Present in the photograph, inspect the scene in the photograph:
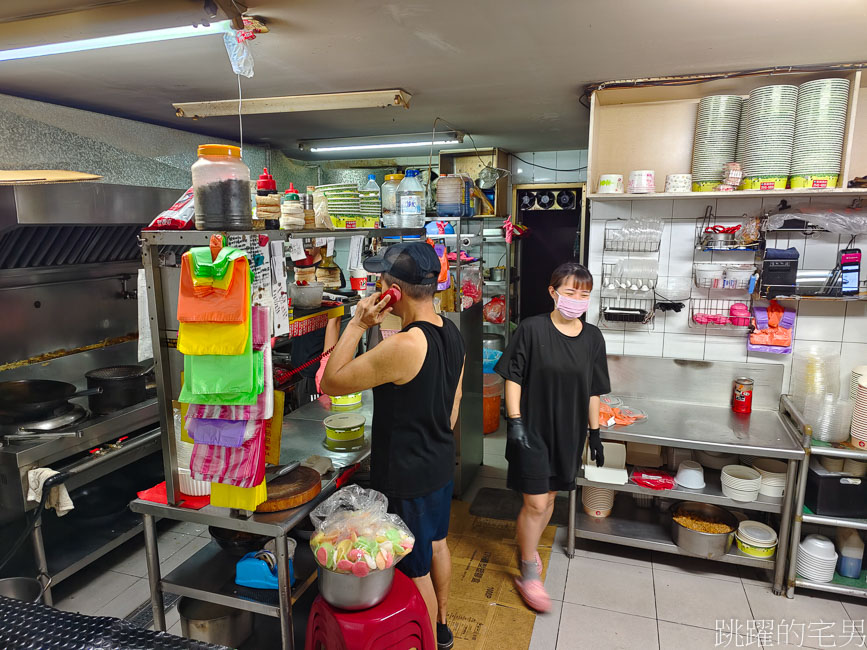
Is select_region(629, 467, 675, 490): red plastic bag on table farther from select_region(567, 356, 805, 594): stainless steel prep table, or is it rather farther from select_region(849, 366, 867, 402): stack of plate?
select_region(849, 366, 867, 402): stack of plate

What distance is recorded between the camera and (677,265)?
3.15m

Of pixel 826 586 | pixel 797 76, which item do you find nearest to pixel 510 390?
pixel 826 586

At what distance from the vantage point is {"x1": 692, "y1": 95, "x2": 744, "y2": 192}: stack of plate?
2816mm

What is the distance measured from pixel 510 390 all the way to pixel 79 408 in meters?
2.21

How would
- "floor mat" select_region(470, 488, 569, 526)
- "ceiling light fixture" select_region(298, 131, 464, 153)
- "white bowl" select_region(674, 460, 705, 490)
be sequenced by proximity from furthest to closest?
"ceiling light fixture" select_region(298, 131, 464, 153) → "floor mat" select_region(470, 488, 569, 526) → "white bowl" select_region(674, 460, 705, 490)

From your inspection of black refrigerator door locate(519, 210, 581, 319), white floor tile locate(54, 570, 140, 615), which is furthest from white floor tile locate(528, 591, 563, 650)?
black refrigerator door locate(519, 210, 581, 319)

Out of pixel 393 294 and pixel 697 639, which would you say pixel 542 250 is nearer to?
pixel 697 639

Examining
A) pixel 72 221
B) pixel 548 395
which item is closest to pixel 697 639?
pixel 548 395

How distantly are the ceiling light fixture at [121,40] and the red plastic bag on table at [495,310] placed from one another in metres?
4.06

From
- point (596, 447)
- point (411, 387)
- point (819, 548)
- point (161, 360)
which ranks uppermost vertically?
point (161, 360)

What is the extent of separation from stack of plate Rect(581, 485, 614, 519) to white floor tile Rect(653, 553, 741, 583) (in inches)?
13.9

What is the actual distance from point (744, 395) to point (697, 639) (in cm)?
130

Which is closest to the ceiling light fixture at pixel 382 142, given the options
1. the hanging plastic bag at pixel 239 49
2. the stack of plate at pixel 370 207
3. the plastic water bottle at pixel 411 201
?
the plastic water bottle at pixel 411 201

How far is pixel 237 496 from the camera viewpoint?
5.97 ft
